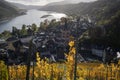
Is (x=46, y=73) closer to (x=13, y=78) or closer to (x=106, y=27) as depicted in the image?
(x=13, y=78)

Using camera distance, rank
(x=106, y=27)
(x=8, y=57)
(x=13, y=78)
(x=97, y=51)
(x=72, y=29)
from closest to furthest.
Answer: (x=13, y=78)
(x=8, y=57)
(x=97, y=51)
(x=106, y=27)
(x=72, y=29)

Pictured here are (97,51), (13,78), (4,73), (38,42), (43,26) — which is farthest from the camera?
(43,26)

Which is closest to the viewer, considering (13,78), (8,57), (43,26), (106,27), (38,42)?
(13,78)

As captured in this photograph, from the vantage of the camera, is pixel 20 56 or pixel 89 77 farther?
pixel 20 56

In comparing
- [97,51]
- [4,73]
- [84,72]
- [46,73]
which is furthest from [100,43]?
[4,73]

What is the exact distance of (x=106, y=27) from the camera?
160 m

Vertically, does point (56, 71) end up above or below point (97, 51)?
above

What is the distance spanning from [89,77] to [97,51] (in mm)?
51774

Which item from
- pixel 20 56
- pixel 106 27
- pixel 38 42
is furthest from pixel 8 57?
pixel 106 27

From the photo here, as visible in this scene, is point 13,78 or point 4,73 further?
point 13,78

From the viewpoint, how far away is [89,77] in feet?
275

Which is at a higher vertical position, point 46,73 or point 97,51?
point 46,73

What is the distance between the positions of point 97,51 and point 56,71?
5909cm

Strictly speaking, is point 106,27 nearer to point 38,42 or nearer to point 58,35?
point 58,35
